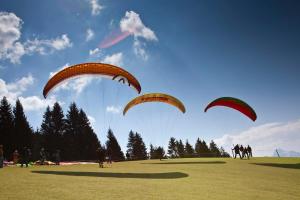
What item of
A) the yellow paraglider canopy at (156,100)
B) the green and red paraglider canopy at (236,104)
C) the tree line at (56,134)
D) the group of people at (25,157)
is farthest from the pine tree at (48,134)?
the green and red paraglider canopy at (236,104)

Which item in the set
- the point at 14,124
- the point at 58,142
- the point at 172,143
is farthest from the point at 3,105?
the point at 172,143

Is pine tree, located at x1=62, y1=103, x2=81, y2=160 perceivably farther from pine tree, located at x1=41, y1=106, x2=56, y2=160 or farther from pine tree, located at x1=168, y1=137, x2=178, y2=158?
pine tree, located at x1=168, y1=137, x2=178, y2=158

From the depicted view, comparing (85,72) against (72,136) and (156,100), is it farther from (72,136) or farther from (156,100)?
(72,136)

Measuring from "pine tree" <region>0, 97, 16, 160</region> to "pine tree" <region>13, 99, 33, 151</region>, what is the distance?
1500mm

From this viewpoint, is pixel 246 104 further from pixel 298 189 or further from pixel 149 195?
pixel 149 195

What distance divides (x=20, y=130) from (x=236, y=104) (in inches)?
2082

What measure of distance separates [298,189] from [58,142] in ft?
217

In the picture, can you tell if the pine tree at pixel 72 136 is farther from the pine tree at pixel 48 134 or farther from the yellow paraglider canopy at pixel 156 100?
the yellow paraglider canopy at pixel 156 100

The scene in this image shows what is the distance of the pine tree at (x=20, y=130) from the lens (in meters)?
64.1

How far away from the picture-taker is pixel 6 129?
62.2m

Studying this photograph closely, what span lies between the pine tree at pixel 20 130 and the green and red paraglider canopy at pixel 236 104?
158 feet

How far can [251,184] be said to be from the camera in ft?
47.0

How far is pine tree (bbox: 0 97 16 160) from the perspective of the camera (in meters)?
Answer: 60.6

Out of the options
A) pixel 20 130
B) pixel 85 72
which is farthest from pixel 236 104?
pixel 20 130
